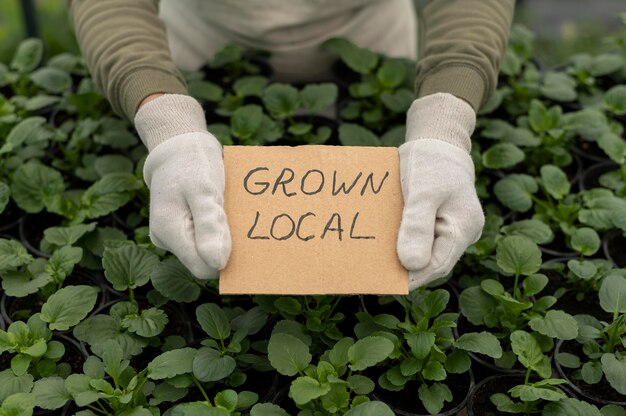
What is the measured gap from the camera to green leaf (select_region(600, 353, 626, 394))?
38.4 inches

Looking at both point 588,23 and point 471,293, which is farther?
point 588,23

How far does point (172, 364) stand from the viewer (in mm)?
979

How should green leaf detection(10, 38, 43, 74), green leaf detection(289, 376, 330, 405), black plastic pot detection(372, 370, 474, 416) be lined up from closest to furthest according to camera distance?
1. green leaf detection(289, 376, 330, 405)
2. black plastic pot detection(372, 370, 474, 416)
3. green leaf detection(10, 38, 43, 74)

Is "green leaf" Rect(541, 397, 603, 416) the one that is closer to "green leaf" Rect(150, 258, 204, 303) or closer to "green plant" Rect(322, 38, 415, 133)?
"green leaf" Rect(150, 258, 204, 303)

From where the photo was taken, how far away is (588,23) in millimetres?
3035

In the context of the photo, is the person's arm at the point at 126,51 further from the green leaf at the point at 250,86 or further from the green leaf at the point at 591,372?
the green leaf at the point at 591,372

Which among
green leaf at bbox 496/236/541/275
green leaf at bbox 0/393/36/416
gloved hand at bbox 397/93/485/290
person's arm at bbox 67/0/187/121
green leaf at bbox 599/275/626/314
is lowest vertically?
green leaf at bbox 599/275/626/314

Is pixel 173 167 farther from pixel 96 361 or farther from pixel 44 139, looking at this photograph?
pixel 44 139

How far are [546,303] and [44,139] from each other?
0.90 metres

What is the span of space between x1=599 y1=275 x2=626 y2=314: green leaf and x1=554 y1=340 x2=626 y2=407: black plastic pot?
0.09m

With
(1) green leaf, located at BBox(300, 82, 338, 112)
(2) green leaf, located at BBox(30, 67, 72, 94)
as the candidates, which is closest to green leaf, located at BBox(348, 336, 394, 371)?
(1) green leaf, located at BBox(300, 82, 338, 112)

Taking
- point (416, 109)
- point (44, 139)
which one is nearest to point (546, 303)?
point (416, 109)

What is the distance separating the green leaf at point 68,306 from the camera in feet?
3.38

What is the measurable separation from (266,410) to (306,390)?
2.5 inches
